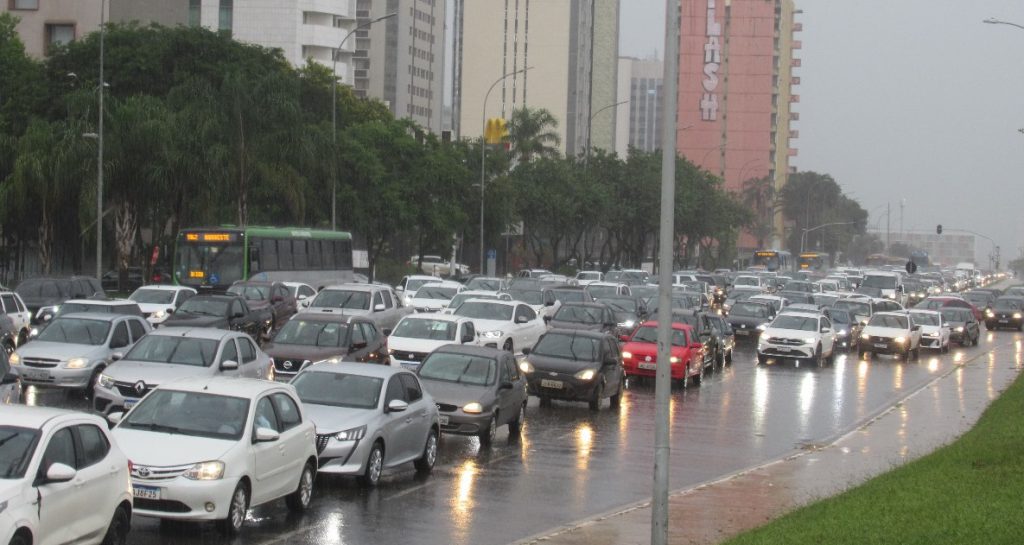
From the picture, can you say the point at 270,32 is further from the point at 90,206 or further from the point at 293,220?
the point at 90,206

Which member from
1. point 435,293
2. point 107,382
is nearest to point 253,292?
point 435,293

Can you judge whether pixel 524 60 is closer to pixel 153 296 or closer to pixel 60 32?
pixel 60 32

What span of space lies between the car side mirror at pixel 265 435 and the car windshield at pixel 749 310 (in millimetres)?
40837

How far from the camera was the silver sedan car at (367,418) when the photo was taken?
16453mm

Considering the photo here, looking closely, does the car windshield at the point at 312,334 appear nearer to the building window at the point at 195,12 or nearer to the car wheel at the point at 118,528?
the car wheel at the point at 118,528

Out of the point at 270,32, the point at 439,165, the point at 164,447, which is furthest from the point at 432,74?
the point at 164,447

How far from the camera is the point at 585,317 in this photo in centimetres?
3922

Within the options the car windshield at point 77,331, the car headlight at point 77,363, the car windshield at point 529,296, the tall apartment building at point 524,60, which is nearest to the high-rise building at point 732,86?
the tall apartment building at point 524,60

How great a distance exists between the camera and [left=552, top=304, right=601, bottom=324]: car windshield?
128 ft

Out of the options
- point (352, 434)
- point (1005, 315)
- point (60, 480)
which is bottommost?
point (1005, 315)

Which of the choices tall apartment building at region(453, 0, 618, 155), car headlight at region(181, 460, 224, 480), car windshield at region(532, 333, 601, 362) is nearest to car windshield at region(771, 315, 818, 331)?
car windshield at region(532, 333, 601, 362)

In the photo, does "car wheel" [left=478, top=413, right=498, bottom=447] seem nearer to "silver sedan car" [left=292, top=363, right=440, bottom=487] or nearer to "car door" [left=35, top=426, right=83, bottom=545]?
"silver sedan car" [left=292, top=363, right=440, bottom=487]

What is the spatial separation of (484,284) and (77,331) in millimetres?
26465

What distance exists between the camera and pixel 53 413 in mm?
11234
